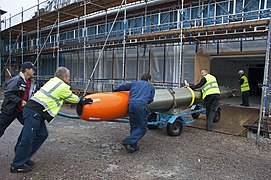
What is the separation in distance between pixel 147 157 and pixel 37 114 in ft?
7.10

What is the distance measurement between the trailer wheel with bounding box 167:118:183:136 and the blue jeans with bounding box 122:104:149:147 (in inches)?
50.3

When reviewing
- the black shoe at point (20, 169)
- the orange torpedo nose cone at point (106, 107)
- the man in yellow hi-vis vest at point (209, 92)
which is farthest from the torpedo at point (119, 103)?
the black shoe at point (20, 169)

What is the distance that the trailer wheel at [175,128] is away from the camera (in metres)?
5.61

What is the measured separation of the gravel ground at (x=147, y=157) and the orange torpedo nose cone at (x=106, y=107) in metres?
0.76

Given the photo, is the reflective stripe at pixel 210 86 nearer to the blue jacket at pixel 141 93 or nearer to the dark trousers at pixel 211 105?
the dark trousers at pixel 211 105

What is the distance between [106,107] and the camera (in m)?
4.39

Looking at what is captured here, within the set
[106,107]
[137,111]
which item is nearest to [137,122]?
[137,111]

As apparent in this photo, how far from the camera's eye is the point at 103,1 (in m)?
11.4

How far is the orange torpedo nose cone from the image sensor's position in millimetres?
4254

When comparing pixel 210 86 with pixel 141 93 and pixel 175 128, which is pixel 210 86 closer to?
pixel 175 128

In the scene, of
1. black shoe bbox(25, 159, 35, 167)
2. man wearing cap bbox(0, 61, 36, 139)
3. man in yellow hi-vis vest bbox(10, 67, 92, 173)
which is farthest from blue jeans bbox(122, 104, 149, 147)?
man wearing cap bbox(0, 61, 36, 139)

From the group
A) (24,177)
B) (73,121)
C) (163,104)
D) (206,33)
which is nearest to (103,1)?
(206,33)

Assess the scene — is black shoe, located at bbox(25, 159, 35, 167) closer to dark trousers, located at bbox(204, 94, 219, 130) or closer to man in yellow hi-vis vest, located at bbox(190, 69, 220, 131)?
man in yellow hi-vis vest, located at bbox(190, 69, 220, 131)

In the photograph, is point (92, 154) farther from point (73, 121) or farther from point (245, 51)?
point (245, 51)
